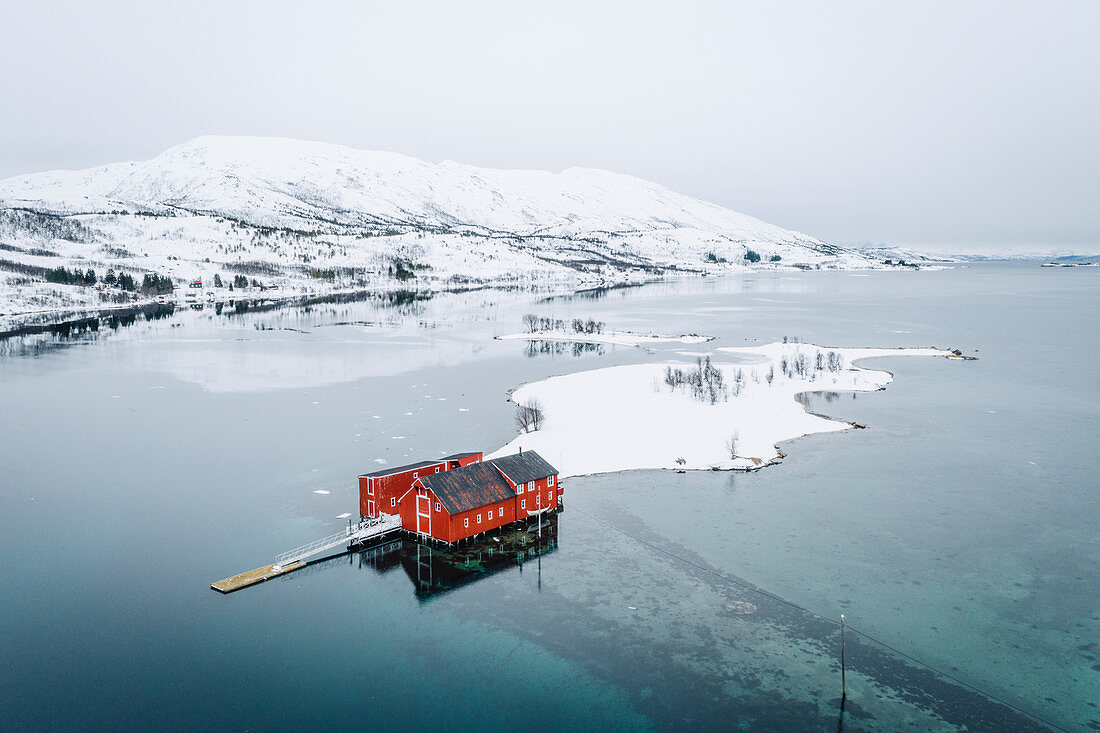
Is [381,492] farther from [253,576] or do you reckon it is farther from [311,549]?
[253,576]

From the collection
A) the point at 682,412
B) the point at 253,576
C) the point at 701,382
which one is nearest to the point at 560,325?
the point at 701,382

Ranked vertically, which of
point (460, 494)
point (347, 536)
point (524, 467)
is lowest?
point (347, 536)

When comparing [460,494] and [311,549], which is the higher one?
[460,494]

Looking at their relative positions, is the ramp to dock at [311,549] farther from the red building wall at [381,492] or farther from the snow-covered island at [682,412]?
the snow-covered island at [682,412]

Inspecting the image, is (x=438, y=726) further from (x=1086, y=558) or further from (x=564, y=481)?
(x=1086, y=558)

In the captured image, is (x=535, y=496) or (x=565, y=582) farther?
(x=535, y=496)

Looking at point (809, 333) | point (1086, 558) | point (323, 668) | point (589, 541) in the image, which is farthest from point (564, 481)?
point (809, 333)

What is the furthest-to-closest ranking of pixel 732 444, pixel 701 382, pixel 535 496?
1. pixel 701 382
2. pixel 732 444
3. pixel 535 496
